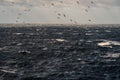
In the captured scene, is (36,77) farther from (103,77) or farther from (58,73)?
(103,77)

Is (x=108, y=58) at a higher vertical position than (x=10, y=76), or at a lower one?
lower

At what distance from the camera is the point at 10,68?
235 ft

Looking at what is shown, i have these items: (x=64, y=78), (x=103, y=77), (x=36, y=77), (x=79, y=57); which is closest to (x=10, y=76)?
(x=36, y=77)

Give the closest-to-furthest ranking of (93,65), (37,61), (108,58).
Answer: (93,65), (37,61), (108,58)

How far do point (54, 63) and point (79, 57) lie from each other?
12359 millimetres

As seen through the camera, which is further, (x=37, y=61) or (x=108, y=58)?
(x=108, y=58)

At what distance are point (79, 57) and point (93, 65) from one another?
1366 centimetres

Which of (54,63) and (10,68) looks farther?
(54,63)

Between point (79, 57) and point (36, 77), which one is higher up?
point (36, 77)

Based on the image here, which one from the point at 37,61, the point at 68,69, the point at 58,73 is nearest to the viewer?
the point at 58,73

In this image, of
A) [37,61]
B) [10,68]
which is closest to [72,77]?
[10,68]

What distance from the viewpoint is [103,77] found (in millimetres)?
62062

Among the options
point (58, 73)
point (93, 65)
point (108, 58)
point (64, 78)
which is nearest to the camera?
point (64, 78)

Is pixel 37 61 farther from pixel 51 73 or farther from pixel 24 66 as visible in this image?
pixel 51 73
